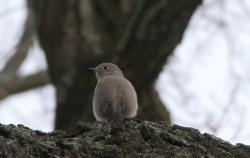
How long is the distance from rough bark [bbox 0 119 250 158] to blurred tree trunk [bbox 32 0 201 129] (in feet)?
10.7

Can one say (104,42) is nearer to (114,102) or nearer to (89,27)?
(89,27)

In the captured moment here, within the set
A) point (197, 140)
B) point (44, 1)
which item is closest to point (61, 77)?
point (44, 1)

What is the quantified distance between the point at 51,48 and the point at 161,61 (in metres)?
1.55

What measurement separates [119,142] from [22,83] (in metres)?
7.59

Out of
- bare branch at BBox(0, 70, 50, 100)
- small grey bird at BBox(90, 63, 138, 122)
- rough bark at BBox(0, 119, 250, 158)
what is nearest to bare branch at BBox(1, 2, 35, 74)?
bare branch at BBox(0, 70, 50, 100)

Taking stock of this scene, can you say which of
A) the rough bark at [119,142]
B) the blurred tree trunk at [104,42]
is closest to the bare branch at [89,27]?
the blurred tree trunk at [104,42]

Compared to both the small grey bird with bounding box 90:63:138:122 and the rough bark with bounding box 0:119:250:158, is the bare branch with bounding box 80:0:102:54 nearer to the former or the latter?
the small grey bird with bounding box 90:63:138:122

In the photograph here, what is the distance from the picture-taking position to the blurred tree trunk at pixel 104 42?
21.6ft

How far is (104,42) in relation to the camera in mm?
7590

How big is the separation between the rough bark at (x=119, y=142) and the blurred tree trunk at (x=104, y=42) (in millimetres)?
3269

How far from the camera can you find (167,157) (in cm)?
314

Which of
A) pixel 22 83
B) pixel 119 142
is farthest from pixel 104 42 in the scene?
pixel 119 142

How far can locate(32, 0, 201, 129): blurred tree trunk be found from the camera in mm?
6590

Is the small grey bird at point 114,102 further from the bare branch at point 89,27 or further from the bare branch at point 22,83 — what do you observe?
the bare branch at point 22,83
